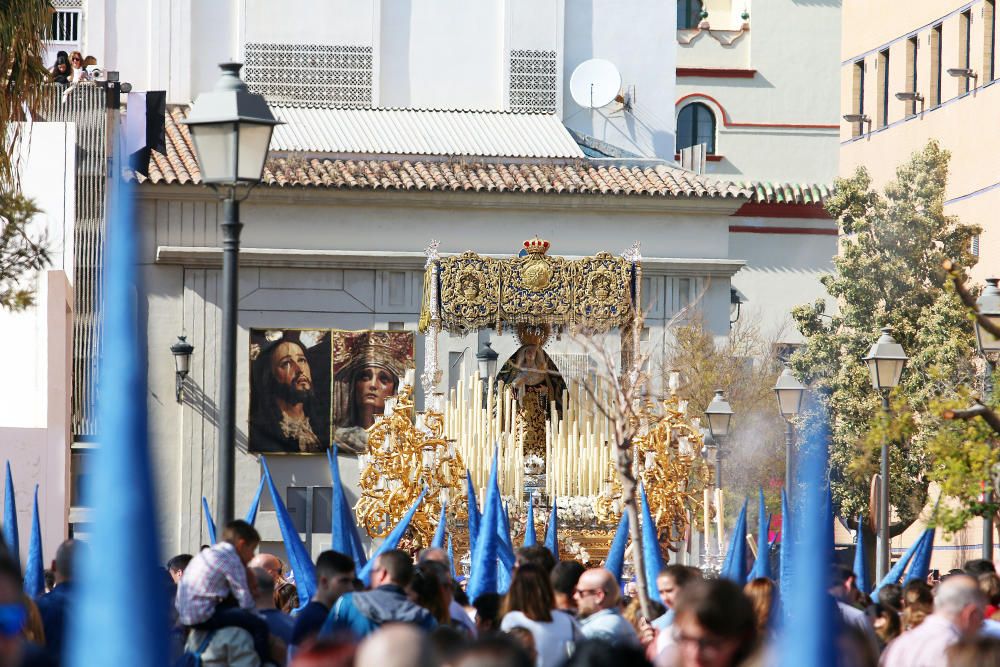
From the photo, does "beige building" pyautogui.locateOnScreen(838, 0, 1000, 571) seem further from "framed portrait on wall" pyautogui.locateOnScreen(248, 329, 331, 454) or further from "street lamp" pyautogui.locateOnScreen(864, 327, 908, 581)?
"street lamp" pyautogui.locateOnScreen(864, 327, 908, 581)

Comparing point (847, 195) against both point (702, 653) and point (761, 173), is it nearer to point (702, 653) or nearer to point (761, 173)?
point (761, 173)

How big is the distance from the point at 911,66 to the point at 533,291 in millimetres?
15444

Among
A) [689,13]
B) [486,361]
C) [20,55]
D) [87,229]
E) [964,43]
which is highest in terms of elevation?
[689,13]

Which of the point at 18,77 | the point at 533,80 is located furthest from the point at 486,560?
the point at 533,80

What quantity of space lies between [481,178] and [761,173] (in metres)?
22.4

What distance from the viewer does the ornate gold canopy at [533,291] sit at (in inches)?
924

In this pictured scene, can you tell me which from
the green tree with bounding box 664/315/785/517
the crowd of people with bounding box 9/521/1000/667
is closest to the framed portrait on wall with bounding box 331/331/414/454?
the green tree with bounding box 664/315/785/517

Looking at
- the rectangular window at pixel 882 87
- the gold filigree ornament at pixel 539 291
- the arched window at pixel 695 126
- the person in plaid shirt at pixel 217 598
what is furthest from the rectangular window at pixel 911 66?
the person in plaid shirt at pixel 217 598

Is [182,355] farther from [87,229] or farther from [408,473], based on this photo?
[408,473]

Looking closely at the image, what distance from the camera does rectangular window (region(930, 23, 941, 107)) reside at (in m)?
35.4

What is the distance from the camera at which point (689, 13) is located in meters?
59.4

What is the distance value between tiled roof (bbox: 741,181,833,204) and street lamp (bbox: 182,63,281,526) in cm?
4128

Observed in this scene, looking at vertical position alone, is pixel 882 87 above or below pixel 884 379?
above

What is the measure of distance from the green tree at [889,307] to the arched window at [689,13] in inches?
1063
